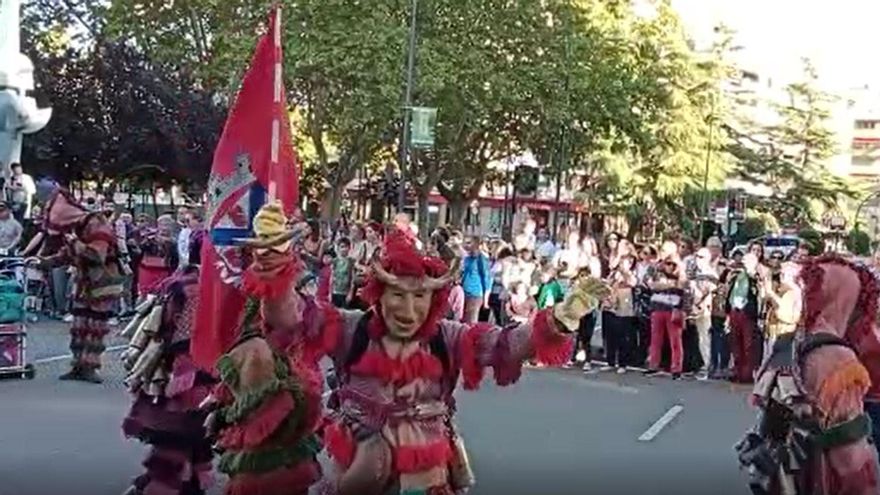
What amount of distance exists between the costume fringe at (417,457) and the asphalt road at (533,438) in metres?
3.23

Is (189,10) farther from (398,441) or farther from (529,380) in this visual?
(398,441)

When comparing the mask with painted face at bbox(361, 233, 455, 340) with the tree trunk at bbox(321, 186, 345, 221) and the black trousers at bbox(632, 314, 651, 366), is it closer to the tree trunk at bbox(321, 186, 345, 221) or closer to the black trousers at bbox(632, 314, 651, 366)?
the black trousers at bbox(632, 314, 651, 366)

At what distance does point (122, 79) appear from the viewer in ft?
111

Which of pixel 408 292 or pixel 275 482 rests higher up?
pixel 408 292

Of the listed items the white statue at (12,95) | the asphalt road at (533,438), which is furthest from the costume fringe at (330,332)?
the white statue at (12,95)

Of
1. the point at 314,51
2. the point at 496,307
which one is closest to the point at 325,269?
the point at 496,307

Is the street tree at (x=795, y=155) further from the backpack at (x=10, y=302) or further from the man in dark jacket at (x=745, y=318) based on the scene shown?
the backpack at (x=10, y=302)

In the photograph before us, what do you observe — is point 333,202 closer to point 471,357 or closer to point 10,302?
point 10,302

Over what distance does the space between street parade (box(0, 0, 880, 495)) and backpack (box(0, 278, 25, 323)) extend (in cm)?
2

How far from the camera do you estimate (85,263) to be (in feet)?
41.8

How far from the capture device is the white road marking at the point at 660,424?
11.8m

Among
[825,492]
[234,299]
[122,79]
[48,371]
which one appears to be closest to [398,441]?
[234,299]

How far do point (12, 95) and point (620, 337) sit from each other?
36.1ft

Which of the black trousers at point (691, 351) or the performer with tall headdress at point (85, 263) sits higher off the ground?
the performer with tall headdress at point (85, 263)
